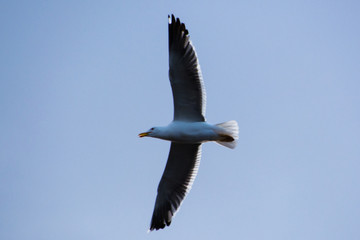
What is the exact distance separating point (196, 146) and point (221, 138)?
2.77 ft

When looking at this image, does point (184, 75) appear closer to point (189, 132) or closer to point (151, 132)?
point (189, 132)

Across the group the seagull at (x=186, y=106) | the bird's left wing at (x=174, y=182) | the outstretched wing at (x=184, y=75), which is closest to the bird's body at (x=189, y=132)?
the seagull at (x=186, y=106)

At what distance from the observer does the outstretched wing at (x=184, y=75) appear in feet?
30.0

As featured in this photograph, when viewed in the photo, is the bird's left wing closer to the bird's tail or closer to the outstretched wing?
the bird's tail

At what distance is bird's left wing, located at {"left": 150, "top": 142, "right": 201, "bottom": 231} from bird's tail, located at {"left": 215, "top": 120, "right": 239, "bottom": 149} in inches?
30.4

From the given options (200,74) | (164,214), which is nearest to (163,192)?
(164,214)

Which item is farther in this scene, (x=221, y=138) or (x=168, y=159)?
(x=168, y=159)

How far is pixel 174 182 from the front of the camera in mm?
10344

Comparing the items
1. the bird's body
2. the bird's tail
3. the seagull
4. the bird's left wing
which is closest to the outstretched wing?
the seagull

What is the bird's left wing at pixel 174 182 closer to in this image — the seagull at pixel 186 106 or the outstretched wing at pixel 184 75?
the seagull at pixel 186 106

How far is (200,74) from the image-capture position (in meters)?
9.23

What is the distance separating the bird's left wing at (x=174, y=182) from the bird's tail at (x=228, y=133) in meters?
0.77

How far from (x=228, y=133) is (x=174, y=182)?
1627 millimetres

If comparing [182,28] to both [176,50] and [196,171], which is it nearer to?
[176,50]
